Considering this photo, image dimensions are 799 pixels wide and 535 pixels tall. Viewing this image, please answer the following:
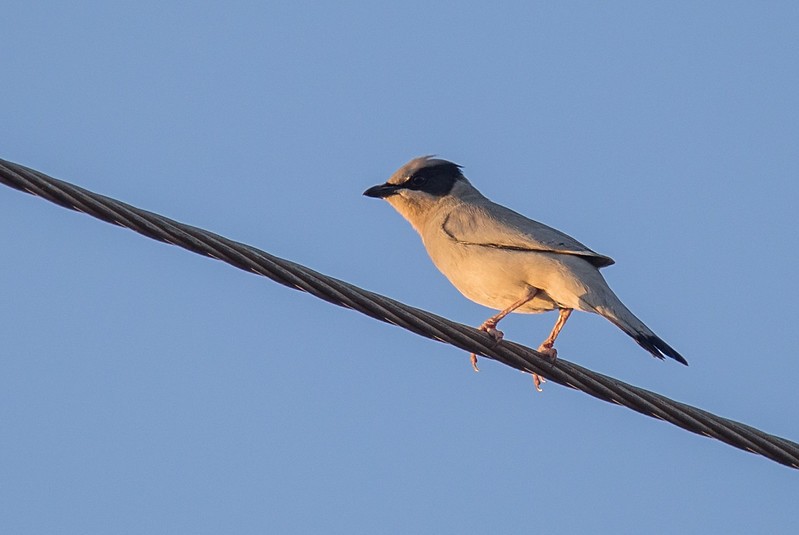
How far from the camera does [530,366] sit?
21.8 ft

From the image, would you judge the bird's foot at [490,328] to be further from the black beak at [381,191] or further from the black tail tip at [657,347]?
the black beak at [381,191]

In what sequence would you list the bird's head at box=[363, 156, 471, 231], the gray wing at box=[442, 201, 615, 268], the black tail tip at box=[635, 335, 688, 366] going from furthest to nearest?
the bird's head at box=[363, 156, 471, 231]
the gray wing at box=[442, 201, 615, 268]
the black tail tip at box=[635, 335, 688, 366]

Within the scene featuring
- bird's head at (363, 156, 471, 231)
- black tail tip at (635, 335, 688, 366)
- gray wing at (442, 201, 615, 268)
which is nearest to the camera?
black tail tip at (635, 335, 688, 366)

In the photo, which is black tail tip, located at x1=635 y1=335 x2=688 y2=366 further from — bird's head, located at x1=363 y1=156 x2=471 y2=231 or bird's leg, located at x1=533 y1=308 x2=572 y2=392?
bird's head, located at x1=363 y1=156 x2=471 y2=231

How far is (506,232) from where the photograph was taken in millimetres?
9578

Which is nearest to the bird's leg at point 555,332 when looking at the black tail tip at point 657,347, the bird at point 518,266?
the bird at point 518,266

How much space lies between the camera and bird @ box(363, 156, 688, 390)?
864 cm

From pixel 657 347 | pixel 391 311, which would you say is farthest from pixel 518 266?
pixel 391 311

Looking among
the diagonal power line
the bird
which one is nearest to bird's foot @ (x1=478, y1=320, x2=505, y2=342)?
the bird

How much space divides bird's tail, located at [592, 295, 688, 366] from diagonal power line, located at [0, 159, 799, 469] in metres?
1.37

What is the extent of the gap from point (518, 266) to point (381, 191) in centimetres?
267

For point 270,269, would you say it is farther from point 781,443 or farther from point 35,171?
point 781,443

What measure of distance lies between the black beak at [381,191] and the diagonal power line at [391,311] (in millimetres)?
4892

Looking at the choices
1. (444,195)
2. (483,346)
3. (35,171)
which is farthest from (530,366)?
(444,195)
